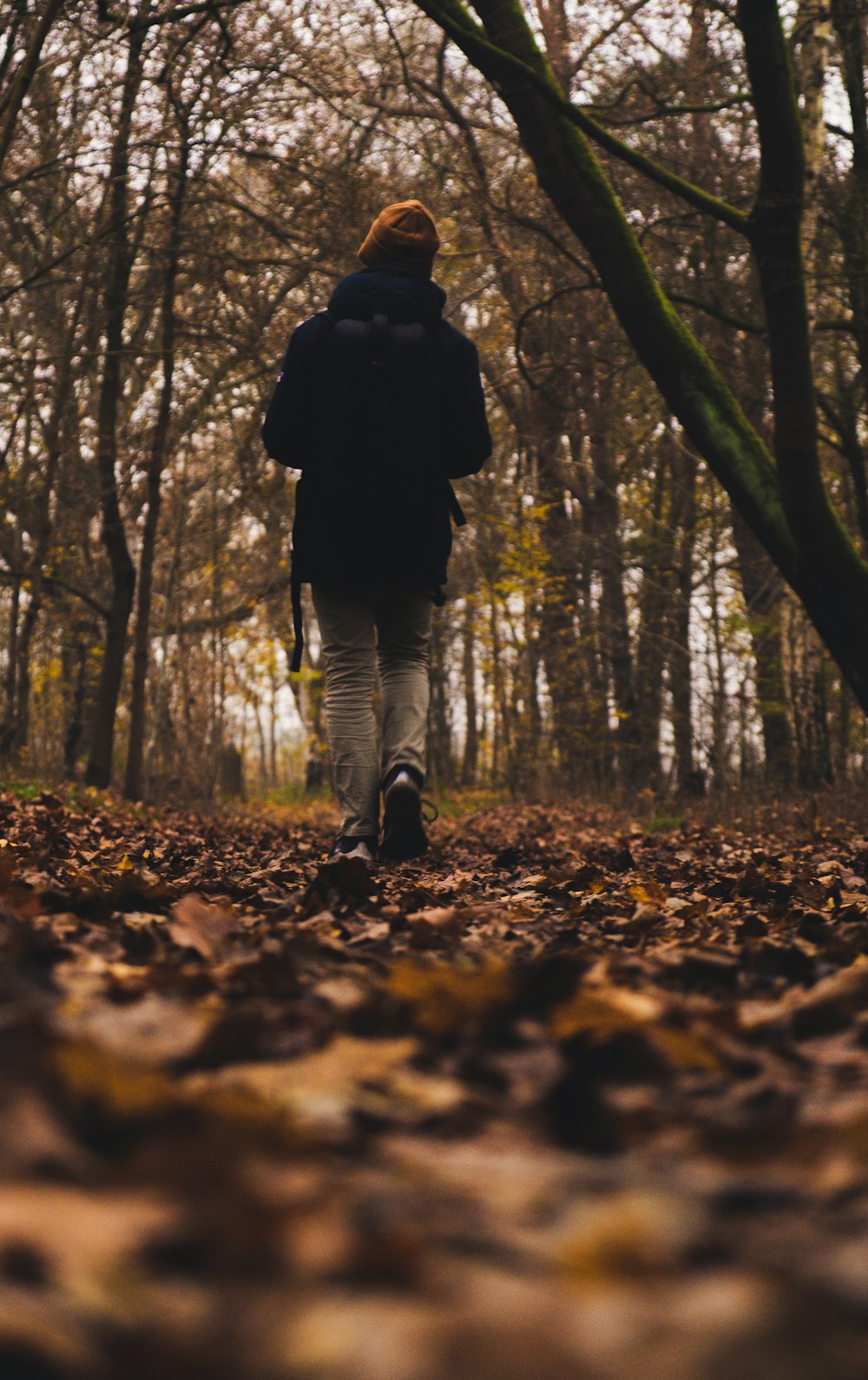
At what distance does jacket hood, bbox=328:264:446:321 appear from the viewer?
4324mm

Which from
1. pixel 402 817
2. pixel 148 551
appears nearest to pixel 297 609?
pixel 402 817

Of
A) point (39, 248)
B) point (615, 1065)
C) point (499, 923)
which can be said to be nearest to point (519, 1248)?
point (615, 1065)

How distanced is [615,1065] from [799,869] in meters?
Result: 3.23

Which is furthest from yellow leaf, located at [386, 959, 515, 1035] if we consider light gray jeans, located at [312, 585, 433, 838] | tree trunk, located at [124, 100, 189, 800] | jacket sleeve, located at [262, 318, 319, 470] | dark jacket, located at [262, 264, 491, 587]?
tree trunk, located at [124, 100, 189, 800]

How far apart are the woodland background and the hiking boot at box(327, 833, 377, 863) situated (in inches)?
184

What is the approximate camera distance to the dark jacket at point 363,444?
430 centimetres

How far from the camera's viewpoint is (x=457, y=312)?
521 inches

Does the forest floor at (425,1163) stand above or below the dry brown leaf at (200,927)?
below

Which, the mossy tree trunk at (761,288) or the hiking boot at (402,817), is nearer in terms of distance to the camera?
the hiking boot at (402,817)

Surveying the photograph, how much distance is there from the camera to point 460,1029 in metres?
1.38

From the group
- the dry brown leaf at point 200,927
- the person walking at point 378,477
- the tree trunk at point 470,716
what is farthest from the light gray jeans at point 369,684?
the tree trunk at point 470,716

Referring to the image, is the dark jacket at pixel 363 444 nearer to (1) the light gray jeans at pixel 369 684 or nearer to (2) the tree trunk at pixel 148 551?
(1) the light gray jeans at pixel 369 684

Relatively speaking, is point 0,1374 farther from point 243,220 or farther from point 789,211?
point 243,220

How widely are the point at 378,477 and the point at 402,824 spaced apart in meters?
1.34
